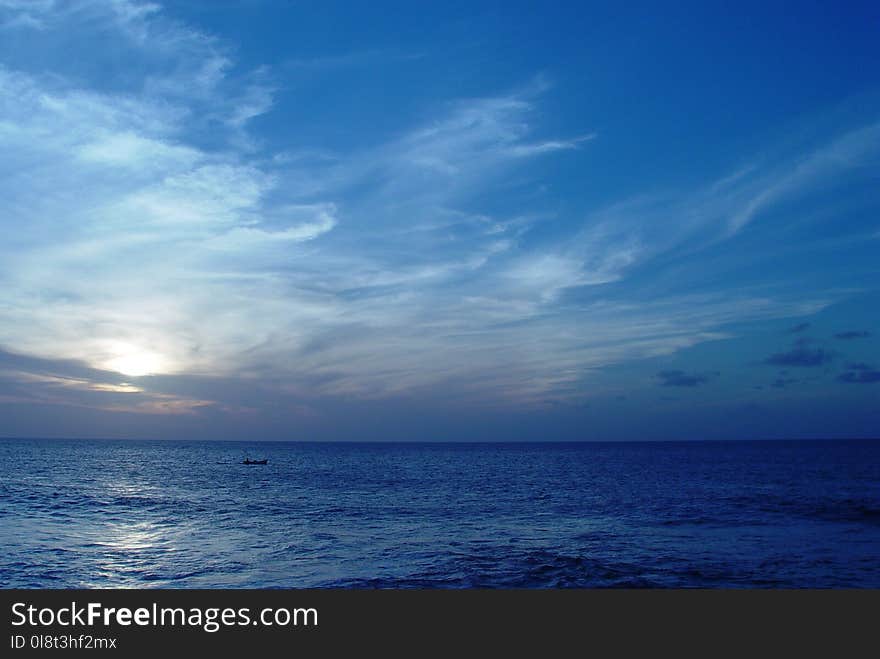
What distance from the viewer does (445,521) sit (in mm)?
48562

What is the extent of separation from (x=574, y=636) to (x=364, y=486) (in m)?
73.5

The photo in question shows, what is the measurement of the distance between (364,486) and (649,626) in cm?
7501

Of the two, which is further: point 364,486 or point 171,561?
point 364,486

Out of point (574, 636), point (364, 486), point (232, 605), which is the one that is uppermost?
point (232, 605)

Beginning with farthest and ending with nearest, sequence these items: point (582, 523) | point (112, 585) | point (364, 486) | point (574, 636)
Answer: point (364, 486) < point (582, 523) < point (112, 585) < point (574, 636)

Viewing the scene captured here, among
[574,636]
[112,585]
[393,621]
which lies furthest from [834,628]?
[112,585]

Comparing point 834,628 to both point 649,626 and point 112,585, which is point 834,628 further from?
point 112,585

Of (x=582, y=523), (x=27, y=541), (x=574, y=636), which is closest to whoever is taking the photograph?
(x=574, y=636)

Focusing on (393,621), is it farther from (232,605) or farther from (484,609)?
(232,605)

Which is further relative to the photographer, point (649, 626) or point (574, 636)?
point (574, 636)

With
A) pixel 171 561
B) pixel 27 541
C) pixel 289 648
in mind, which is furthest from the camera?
pixel 27 541

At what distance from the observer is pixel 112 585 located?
28.3m

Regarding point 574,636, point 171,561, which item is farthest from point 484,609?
point 171,561

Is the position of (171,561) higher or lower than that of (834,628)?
lower
